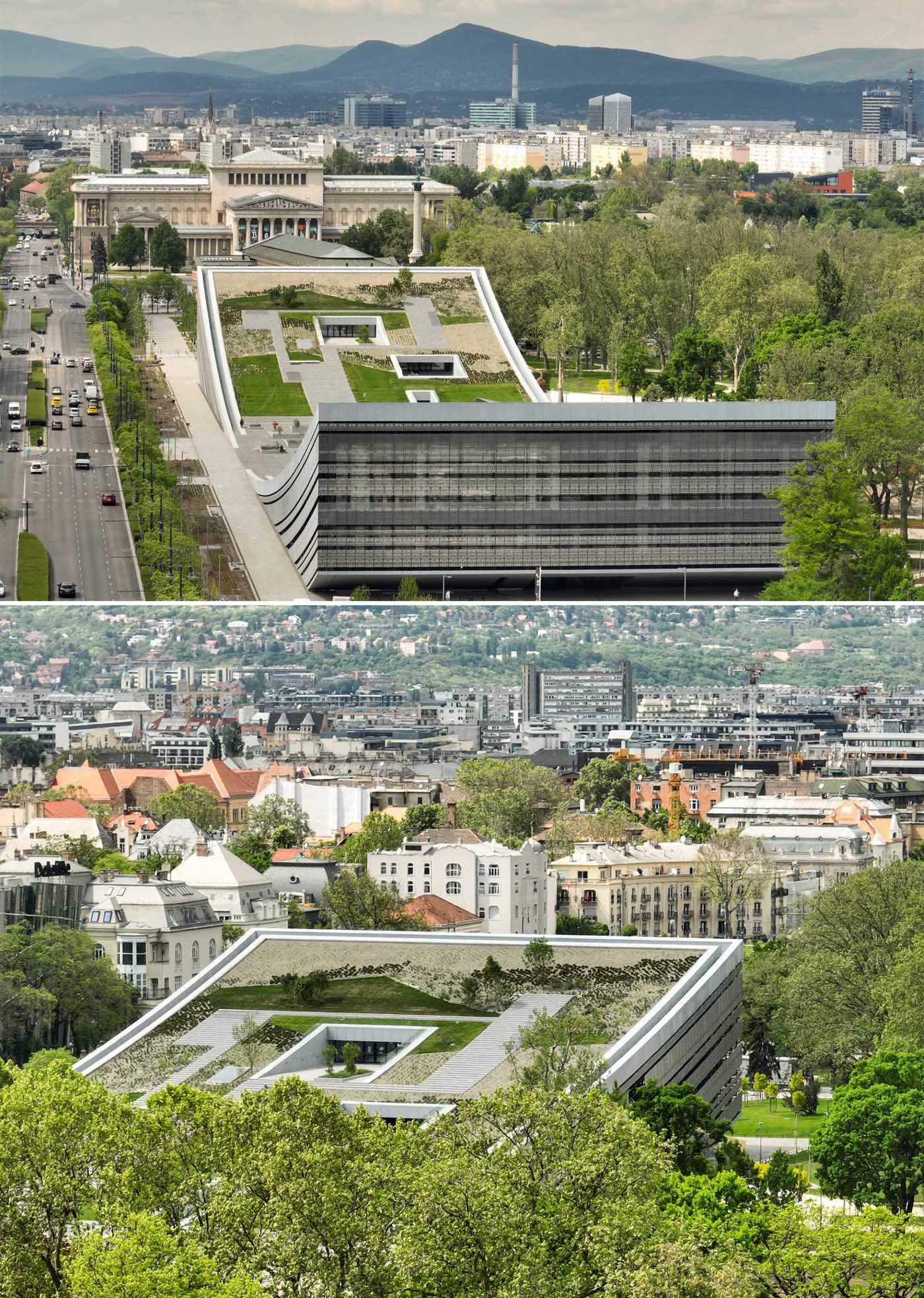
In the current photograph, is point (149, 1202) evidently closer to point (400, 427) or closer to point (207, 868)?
point (207, 868)

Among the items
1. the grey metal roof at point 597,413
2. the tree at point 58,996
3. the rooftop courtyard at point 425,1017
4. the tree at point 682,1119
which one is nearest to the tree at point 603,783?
the grey metal roof at point 597,413

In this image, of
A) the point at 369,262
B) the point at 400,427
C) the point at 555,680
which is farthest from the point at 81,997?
the point at 369,262

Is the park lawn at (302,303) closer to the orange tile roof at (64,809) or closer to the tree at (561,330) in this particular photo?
the tree at (561,330)

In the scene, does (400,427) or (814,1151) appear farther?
(400,427)

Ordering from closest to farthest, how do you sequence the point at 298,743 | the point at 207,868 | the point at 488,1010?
the point at 488,1010, the point at 207,868, the point at 298,743

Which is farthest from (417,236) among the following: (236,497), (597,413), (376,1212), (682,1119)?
(376,1212)

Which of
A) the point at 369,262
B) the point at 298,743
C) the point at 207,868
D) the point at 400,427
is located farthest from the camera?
the point at 369,262

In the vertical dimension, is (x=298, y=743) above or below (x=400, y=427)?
below

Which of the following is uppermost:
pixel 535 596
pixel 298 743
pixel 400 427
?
pixel 400 427
